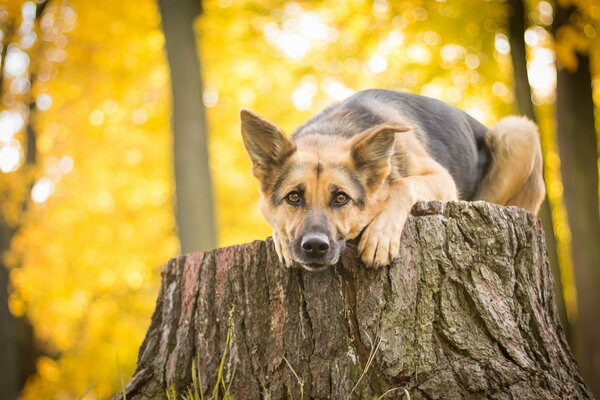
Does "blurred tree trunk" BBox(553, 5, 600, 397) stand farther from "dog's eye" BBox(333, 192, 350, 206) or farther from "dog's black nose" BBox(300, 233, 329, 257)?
"dog's black nose" BBox(300, 233, 329, 257)

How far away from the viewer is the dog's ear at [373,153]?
4184mm

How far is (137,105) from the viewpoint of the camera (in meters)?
11.2

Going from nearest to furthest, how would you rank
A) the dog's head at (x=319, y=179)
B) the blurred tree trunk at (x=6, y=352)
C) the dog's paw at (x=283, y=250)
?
the dog's paw at (x=283, y=250), the dog's head at (x=319, y=179), the blurred tree trunk at (x=6, y=352)

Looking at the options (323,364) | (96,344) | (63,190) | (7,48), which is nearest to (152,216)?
(63,190)

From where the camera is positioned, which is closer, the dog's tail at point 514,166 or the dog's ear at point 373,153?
the dog's ear at point 373,153

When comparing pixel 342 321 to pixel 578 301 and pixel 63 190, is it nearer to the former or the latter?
pixel 578 301

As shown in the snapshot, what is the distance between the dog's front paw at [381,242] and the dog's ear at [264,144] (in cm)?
100

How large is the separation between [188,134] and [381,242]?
5513mm

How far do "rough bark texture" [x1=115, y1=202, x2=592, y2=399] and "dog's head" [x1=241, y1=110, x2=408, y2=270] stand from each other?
0.30 metres

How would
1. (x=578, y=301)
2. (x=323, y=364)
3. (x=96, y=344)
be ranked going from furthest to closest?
(x=96, y=344), (x=578, y=301), (x=323, y=364)

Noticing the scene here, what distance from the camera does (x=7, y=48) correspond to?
1124 centimetres

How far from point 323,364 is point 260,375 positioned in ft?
1.31

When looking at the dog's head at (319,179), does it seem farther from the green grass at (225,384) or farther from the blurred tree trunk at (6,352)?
the blurred tree trunk at (6,352)

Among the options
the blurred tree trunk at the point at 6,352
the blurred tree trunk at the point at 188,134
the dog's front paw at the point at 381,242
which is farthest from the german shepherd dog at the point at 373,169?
the blurred tree trunk at the point at 6,352
